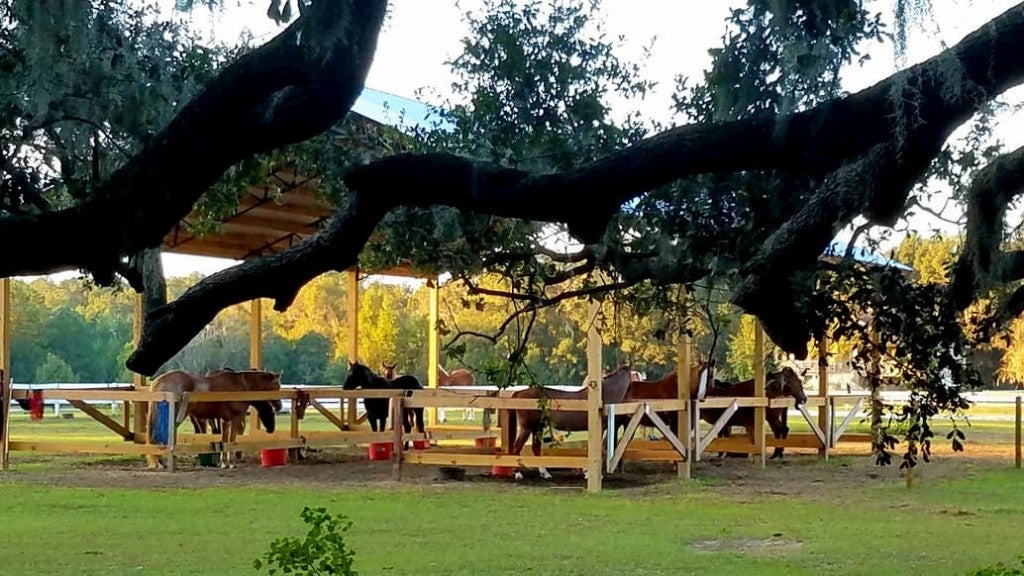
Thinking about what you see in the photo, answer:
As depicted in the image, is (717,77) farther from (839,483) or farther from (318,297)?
(318,297)

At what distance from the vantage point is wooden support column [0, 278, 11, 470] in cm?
1462

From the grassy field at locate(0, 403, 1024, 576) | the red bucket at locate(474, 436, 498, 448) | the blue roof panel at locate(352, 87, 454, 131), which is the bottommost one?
the grassy field at locate(0, 403, 1024, 576)

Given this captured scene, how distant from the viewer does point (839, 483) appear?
13727mm

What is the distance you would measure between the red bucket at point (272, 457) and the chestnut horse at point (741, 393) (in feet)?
14.9

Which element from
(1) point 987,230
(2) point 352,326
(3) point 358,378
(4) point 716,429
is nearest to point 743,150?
(1) point 987,230

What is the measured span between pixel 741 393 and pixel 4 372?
9.29 metres

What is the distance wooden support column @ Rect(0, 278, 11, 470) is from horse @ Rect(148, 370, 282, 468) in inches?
65.7

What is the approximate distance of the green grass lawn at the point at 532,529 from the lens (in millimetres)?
7867

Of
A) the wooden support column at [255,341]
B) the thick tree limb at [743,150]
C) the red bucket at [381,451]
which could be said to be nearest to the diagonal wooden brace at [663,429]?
the red bucket at [381,451]

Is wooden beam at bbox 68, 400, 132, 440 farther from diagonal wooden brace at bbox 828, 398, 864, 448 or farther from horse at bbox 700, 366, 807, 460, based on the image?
diagonal wooden brace at bbox 828, 398, 864, 448

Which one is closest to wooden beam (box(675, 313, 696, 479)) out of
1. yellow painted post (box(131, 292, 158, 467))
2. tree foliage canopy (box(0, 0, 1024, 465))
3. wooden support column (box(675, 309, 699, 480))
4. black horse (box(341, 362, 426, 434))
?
wooden support column (box(675, 309, 699, 480))

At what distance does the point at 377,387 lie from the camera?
17.4 metres

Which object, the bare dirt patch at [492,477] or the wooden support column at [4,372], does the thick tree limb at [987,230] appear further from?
the wooden support column at [4,372]

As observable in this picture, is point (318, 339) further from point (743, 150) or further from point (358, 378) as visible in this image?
point (743, 150)
